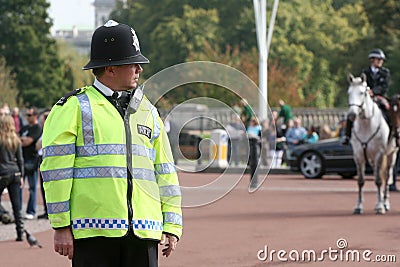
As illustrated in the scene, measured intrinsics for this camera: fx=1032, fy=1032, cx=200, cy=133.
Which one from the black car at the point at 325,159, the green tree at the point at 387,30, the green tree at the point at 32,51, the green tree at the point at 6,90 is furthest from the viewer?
the green tree at the point at 32,51

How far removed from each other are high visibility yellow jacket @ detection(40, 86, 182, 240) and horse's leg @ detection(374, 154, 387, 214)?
38.2 ft

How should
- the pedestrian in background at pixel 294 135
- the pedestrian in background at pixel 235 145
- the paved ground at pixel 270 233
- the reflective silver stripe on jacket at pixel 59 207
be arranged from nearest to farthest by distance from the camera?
the reflective silver stripe on jacket at pixel 59 207 < the pedestrian in background at pixel 235 145 < the paved ground at pixel 270 233 < the pedestrian in background at pixel 294 135

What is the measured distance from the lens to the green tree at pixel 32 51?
8769 centimetres

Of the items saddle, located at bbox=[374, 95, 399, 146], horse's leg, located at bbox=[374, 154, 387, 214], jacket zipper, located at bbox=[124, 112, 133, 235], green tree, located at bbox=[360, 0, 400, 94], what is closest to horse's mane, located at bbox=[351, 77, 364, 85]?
saddle, located at bbox=[374, 95, 399, 146]

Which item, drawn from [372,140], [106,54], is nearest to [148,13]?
[372,140]

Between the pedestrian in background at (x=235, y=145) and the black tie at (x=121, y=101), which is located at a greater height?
the black tie at (x=121, y=101)

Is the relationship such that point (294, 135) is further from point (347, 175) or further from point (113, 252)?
point (113, 252)

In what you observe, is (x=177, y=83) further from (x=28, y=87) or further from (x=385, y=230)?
(x=28, y=87)

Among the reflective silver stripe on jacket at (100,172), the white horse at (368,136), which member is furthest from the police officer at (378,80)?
the reflective silver stripe on jacket at (100,172)

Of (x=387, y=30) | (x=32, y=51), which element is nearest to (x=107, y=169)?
(x=387, y=30)

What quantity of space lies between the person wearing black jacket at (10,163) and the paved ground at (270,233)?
2.00ft

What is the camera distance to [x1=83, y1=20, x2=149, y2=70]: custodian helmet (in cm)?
579

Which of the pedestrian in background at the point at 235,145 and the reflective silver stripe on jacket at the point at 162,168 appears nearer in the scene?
the reflective silver stripe on jacket at the point at 162,168

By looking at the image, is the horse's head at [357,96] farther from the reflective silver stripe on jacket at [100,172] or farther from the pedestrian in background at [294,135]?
the pedestrian in background at [294,135]
